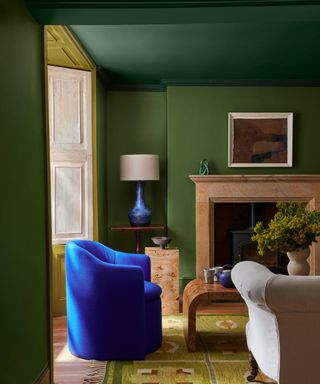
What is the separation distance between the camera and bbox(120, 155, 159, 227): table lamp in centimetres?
549

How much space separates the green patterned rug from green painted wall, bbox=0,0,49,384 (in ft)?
1.98

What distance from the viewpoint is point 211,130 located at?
588cm

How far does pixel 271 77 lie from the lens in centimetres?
570

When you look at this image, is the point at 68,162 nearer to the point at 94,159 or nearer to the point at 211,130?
the point at 94,159

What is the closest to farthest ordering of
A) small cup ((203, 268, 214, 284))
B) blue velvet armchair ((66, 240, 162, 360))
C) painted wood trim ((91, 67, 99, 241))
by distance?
blue velvet armchair ((66, 240, 162, 360)), small cup ((203, 268, 214, 284)), painted wood trim ((91, 67, 99, 241))

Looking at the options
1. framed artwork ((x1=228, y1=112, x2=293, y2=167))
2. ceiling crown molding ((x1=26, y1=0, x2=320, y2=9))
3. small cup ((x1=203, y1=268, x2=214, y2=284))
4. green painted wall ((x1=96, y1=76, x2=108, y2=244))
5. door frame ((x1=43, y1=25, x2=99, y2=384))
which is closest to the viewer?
ceiling crown molding ((x1=26, y1=0, x2=320, y2=9))

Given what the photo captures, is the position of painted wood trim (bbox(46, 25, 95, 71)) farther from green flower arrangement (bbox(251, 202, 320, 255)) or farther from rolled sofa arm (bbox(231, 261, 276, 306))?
rolled sofa arm (bbox(231, 261, 276, 306))

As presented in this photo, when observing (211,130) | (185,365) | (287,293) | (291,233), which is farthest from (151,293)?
(211,130)

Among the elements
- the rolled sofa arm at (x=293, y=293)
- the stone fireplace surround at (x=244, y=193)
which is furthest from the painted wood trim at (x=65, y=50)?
the rolled sofa arm at (x=293, y=293)

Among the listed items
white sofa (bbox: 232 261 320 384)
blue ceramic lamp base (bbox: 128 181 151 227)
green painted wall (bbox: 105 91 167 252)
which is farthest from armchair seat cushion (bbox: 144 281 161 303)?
green painted wall (bbox: 105 91 167 252)

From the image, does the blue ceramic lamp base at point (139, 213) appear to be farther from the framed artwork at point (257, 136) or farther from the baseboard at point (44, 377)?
the baseboard at point (44, 377)

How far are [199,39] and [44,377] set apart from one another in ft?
9.76

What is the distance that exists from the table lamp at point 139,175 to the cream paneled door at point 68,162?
0.54 meters

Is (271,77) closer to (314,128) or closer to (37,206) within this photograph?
(314,128)
